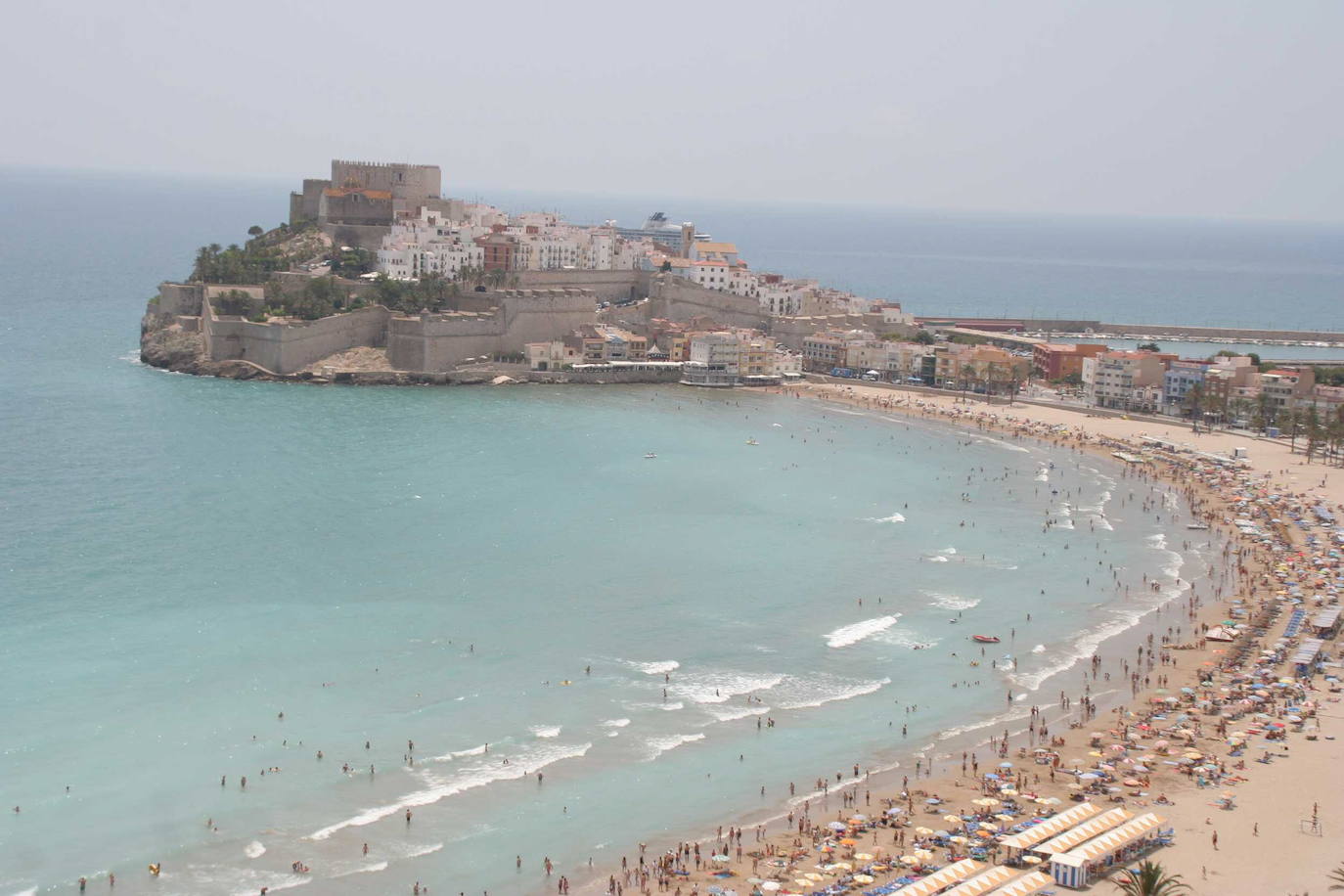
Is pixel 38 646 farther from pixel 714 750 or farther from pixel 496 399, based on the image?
pixel 496 399

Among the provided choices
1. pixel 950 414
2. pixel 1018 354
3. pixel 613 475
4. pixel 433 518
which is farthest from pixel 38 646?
pixel 1018 354

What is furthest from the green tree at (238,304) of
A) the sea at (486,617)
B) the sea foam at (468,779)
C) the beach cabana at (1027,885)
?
the beach cabana at (1027,885)

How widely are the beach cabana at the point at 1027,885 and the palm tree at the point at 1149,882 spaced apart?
73 centimetres

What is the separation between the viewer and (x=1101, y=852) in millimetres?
16641

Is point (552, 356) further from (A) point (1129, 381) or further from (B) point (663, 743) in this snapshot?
(B) point (663, 743)

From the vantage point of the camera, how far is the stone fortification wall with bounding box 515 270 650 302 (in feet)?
188

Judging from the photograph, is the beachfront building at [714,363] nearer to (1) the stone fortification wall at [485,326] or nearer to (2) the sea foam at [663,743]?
(1) the stone fortification wall at [485,326]

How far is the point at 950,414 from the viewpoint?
155 ft

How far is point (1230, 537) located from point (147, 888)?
23.7 meters

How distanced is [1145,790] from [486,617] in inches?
435

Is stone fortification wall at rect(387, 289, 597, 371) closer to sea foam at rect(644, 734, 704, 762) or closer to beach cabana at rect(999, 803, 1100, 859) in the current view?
sea foam at rect(644, 734, 704, 762)

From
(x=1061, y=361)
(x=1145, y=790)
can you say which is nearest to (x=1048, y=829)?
(x=1145, y=790)

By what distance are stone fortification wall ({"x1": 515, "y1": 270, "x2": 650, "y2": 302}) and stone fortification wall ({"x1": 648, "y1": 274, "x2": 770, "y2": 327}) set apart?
1.96 m

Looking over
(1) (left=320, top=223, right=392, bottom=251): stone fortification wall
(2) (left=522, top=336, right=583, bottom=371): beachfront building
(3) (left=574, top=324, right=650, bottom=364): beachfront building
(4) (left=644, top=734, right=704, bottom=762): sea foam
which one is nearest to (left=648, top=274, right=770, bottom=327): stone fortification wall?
(3) (left=574, top=324, right=650, bottom=364): beachfront building
